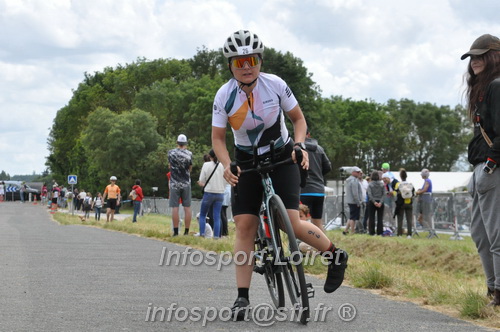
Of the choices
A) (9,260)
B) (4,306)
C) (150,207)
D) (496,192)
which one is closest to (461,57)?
(496,192)

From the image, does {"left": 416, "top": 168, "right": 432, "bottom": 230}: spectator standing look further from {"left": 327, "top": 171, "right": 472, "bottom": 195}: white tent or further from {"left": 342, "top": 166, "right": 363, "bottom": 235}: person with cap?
{"left": 327, "top": 171, "right": 472, "bottom": 195}: white tent

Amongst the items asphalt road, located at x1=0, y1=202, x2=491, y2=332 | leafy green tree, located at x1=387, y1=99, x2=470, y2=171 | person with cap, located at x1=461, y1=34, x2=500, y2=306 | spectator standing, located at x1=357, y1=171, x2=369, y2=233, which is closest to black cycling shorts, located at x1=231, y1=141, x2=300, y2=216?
asphalt road, located at x1=0, y1=202, x2=491, y2=332

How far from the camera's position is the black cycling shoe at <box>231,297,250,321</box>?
6.05m

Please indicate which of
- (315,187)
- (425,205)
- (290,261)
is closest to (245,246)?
(290,261)

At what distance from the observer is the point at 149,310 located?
21.2 feet

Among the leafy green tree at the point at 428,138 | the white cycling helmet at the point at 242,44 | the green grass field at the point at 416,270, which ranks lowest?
the green grass field at the point at 416,270

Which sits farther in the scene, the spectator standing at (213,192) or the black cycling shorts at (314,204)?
the spectator standing at (213,192)

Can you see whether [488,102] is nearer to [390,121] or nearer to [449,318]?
[449,318]

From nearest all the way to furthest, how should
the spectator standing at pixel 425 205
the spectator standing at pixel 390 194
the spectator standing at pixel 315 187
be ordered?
the spectator standing at pixel 315 187 < the spectator standing at pixel 425 205 < the spectator standing at pixel 390 194

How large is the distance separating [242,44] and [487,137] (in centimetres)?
215

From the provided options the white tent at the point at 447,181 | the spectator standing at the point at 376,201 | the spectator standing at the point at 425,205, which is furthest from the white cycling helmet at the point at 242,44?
the white tent at the point at 447,181

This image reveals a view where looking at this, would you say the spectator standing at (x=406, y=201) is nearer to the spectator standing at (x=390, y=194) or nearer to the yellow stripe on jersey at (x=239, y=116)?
the spectator standing at (x=390, y=194)

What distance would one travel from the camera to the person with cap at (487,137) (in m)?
6.50

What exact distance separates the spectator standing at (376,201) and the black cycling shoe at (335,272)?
1556 cm
